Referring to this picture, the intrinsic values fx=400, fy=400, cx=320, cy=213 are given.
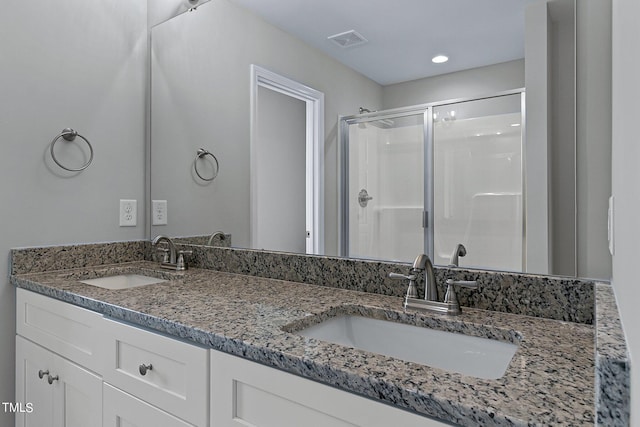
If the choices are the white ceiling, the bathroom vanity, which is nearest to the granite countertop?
the bathroom vanity

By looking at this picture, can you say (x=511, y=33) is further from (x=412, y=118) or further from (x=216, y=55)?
(x=216, y=55)

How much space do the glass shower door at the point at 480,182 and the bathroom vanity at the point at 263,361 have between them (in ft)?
0.63

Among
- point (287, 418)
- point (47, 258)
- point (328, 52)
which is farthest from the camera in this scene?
point (47, 258)

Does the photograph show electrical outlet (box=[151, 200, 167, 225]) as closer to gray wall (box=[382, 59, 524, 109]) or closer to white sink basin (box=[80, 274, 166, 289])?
white sink basin (box=[80, 274, 166, 289])

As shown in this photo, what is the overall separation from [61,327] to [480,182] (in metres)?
1.38

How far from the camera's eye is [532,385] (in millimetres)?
603

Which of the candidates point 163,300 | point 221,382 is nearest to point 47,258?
point 163,300

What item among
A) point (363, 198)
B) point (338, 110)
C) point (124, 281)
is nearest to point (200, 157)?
point (124, 281)

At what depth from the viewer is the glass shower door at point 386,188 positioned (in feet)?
3.98

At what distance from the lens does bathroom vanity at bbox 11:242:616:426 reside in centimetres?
59

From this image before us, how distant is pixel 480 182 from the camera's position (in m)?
1.11

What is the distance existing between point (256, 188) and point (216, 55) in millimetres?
647

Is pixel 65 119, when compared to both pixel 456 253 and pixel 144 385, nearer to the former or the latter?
pixel 144 385

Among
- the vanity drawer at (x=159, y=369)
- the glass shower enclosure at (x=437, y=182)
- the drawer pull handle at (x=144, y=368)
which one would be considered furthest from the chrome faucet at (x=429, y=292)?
the drawer pull handle at (x=144, y=368)
